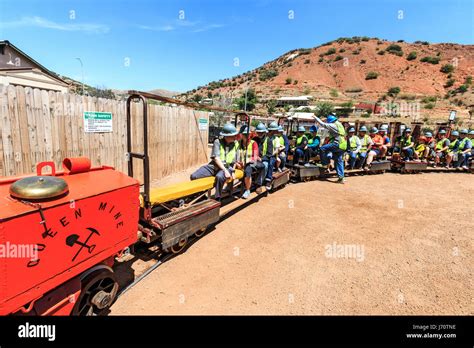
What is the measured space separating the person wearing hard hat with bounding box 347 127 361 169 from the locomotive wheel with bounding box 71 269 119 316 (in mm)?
9541

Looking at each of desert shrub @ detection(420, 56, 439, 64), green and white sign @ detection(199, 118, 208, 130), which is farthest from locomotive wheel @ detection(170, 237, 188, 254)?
desert shrub @ detection(420, 56, 439, 64)

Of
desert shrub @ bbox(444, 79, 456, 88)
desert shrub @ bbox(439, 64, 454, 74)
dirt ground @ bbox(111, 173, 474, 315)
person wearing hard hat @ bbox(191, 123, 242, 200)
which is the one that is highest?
desert shrub @ bbox(439, 64, 454, 74)

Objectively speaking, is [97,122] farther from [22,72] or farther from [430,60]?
[430,60]

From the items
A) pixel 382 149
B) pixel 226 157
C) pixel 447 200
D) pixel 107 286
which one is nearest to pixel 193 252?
pixel 107 286

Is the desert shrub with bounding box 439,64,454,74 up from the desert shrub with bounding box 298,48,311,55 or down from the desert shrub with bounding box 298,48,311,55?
down

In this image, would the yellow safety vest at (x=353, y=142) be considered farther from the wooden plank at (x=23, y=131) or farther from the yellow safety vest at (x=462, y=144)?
the wooden plank at (x=23, y=131)

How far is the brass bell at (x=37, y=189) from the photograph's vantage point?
195 centimetres

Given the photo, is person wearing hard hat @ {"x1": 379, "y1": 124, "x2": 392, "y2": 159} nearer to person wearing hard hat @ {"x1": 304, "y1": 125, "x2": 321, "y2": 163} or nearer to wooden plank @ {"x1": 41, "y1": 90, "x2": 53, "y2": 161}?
person wearing hard hat @ {"x1": 304, "y1": 125, "x2": 321, "y2": 163}

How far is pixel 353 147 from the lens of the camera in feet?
33.0

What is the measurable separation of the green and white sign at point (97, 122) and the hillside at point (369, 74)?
4424 cm

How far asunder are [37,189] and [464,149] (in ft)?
50.2

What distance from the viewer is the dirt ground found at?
10.0 ft

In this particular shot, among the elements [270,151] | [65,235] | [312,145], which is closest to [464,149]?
[312,145]

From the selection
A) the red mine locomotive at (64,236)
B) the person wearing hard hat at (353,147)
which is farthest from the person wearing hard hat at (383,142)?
the red mine locomotive at (64,236)
